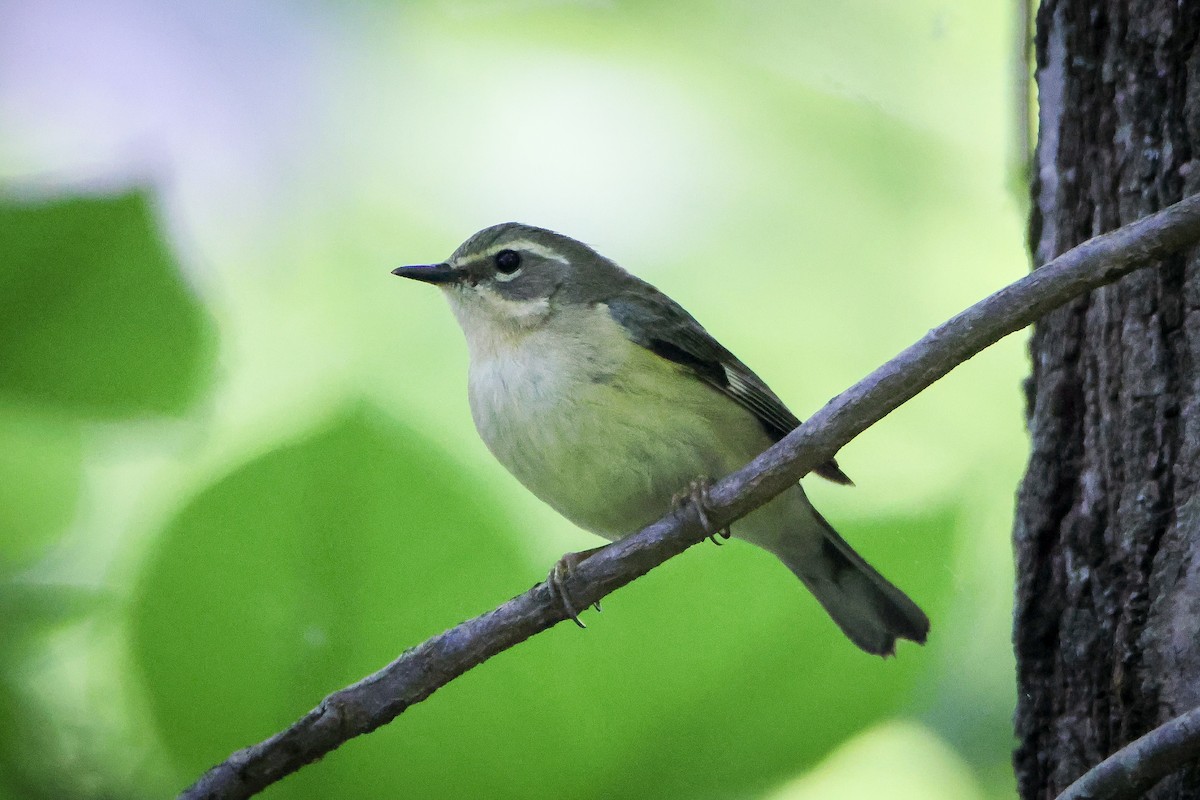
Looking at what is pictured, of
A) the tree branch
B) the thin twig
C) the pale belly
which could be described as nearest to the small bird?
the pale belly

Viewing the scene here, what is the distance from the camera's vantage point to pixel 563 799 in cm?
143

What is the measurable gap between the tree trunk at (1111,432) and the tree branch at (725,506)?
0.32 m

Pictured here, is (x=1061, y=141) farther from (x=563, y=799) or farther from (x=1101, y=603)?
(x=563, y=799)

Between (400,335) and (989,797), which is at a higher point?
(400,335)

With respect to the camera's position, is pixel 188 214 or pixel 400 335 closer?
pixel 188 214

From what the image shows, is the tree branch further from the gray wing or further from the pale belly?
the gray wing

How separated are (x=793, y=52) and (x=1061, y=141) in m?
0.70

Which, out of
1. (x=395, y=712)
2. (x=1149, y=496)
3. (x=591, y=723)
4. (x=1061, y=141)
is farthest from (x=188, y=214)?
(x=1149, y=496)

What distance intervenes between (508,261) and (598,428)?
0.49 meters

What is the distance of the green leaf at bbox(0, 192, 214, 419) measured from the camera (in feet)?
5.29

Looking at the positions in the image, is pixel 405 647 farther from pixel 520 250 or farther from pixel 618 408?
pixel 520 250

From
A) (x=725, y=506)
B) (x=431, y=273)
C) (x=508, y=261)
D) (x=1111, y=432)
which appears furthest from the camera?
(x=508, y=261)

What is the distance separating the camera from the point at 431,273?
6.55 ft

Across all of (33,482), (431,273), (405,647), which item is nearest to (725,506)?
(405,647)
